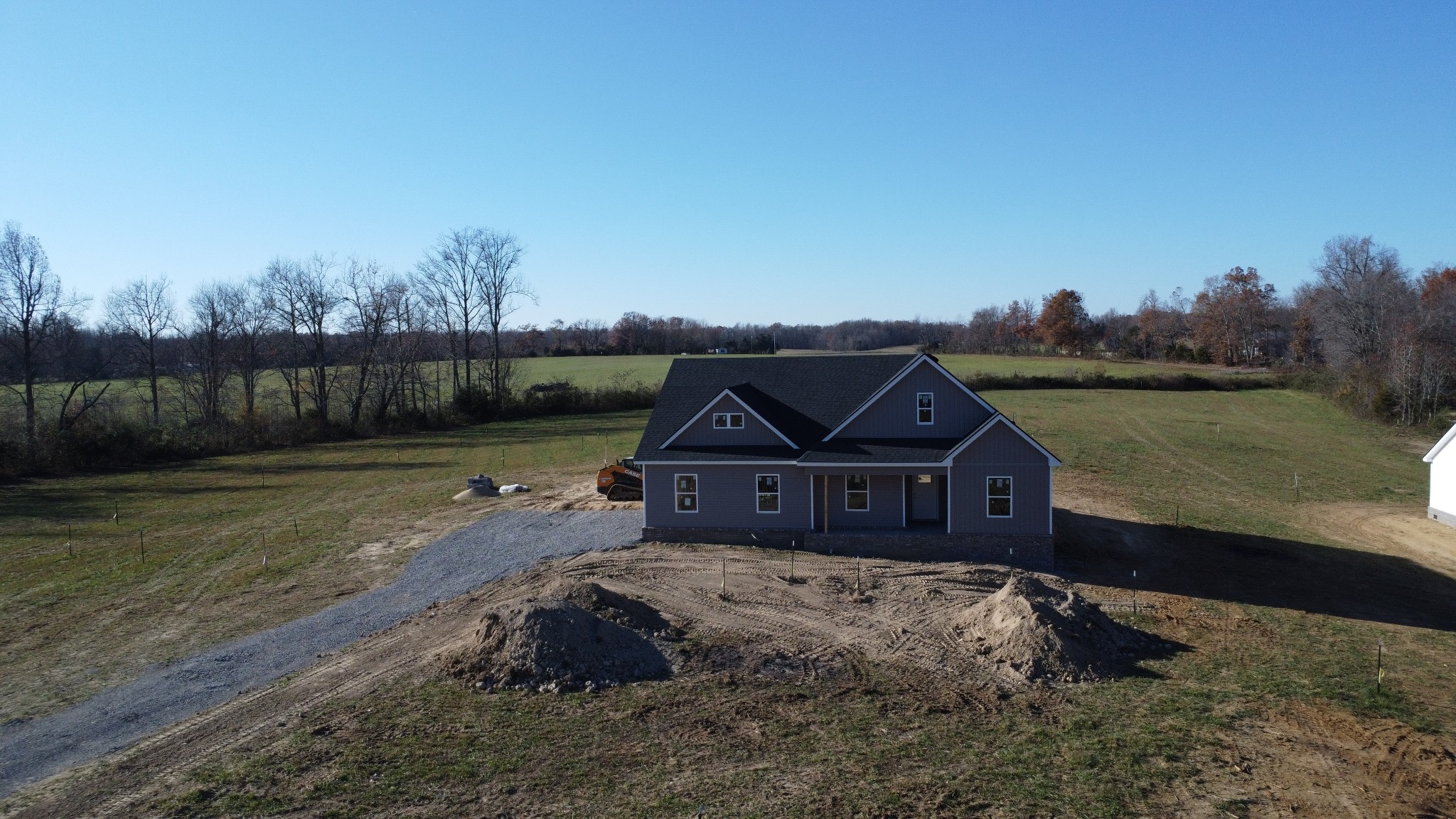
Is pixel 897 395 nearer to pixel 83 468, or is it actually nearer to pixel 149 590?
pixel 149 590

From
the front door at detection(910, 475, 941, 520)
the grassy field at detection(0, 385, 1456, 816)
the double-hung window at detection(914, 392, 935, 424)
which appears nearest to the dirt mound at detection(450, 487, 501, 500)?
the grassy field at detection(0, 385, 1456, 816)

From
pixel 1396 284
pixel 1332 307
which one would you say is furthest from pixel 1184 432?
pixel 1396 284

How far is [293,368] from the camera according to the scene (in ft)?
211

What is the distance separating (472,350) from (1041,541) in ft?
198

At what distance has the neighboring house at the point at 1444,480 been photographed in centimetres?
3022

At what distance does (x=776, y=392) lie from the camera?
29094 mm

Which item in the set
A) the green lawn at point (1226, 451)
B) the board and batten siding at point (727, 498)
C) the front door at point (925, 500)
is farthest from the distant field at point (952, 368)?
the front door at point (925, 500)

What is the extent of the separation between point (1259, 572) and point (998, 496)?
7.68 meters

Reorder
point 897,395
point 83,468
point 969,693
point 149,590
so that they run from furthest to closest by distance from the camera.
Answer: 1. point 83,468
2. point 897,395
3. point 149,590
4. point 969,693

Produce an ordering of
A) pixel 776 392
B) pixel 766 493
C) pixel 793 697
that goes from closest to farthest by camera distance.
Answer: pixel 793 697 → pixel 766 493 → pixel 776 392

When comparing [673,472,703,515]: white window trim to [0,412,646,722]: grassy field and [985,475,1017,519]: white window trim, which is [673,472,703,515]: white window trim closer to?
[0,412,646,722]: grassy field

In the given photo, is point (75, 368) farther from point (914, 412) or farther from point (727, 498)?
point (914, 412)

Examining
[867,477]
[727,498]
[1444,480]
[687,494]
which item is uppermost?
[867,477]

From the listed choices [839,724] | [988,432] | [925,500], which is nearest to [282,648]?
[839,724]
